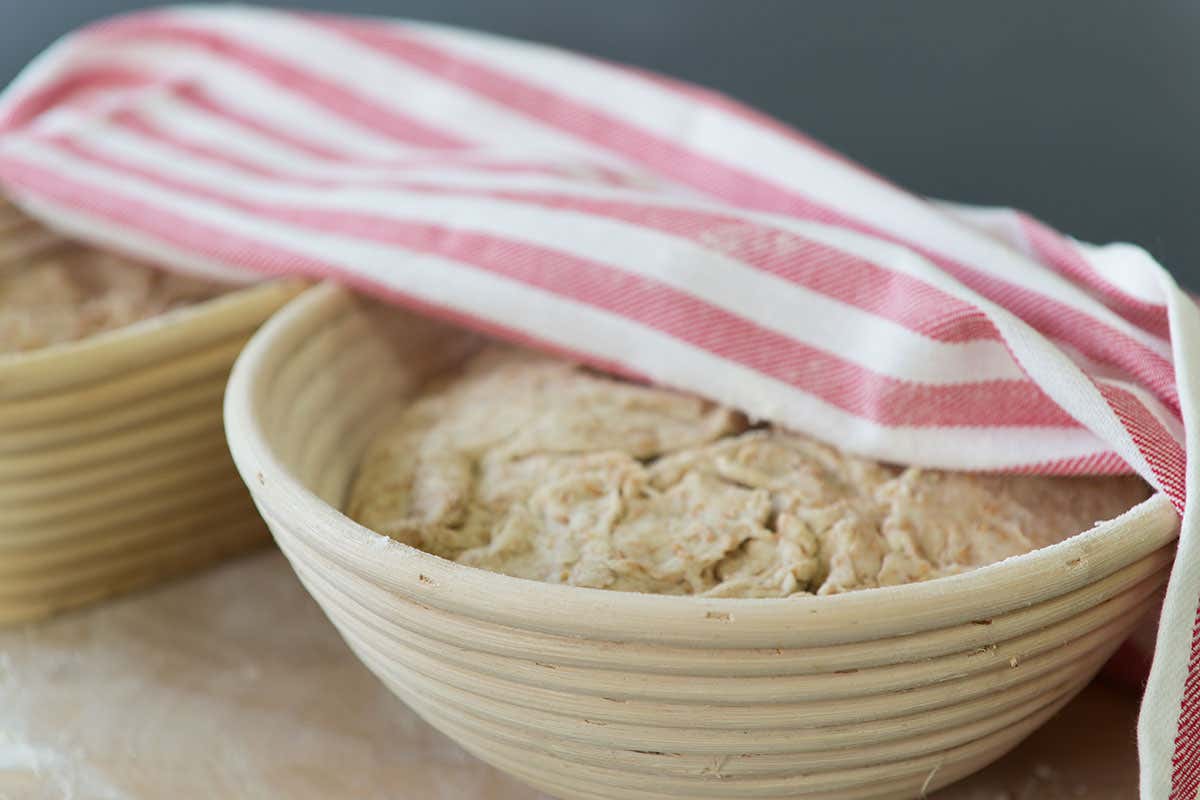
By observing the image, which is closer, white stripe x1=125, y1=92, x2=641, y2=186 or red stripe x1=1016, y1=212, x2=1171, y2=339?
red stripe x1=1016, y1=212, x2=1171, y2=339

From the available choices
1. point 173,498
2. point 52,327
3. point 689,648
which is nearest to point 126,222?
point 52,327

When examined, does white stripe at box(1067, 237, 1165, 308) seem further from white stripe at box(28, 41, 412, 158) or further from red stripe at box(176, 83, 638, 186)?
white stripe at box(28, 41, 412, 158)

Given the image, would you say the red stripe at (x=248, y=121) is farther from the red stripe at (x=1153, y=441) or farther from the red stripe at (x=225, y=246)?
the red stripe at (x=1153, y=441)

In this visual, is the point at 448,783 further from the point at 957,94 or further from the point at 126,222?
the point at 957,94

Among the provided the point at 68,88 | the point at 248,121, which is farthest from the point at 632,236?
the point at 68,88

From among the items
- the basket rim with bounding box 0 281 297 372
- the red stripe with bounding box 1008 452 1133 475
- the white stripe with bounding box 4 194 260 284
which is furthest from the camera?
the white stripe with bounding box 4 194 260 284

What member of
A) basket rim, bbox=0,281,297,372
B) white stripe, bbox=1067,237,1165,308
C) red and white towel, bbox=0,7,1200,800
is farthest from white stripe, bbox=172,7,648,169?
white stripe, bbox=1067,237,1165,308

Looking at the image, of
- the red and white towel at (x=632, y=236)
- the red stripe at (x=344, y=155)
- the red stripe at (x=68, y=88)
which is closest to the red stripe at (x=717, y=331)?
the red and white towel at (x=632, y=236)
